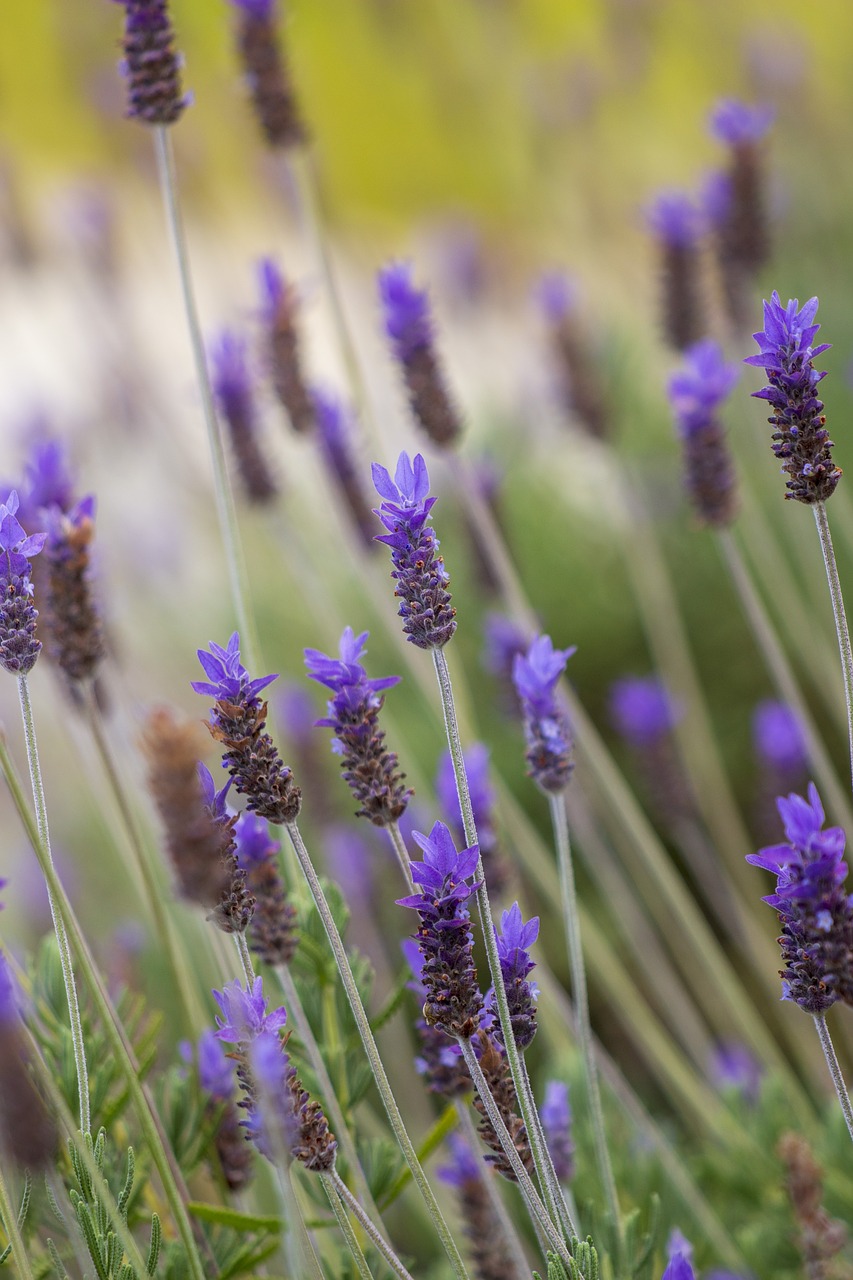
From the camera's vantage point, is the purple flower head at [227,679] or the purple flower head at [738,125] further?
the purple flower head at [738,125]

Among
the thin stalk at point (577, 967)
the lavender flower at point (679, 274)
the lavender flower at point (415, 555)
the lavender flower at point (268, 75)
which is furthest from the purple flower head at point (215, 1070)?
the lavender flower at point (679, 274)

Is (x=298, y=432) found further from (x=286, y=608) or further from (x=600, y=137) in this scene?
(x=600, y=137)

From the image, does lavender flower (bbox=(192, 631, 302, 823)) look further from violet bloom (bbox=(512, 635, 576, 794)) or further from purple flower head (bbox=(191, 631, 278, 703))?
violet bloom (bbox=(512, 635, 576, 794))

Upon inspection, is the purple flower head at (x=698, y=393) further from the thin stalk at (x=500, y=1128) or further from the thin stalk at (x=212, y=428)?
the thin stalk at (x=500, y=1128)

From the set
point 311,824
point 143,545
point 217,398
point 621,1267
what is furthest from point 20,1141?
point 143,545

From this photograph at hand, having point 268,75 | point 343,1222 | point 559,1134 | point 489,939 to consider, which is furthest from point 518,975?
point 268,75

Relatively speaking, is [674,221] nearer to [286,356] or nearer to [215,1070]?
[286,356]
